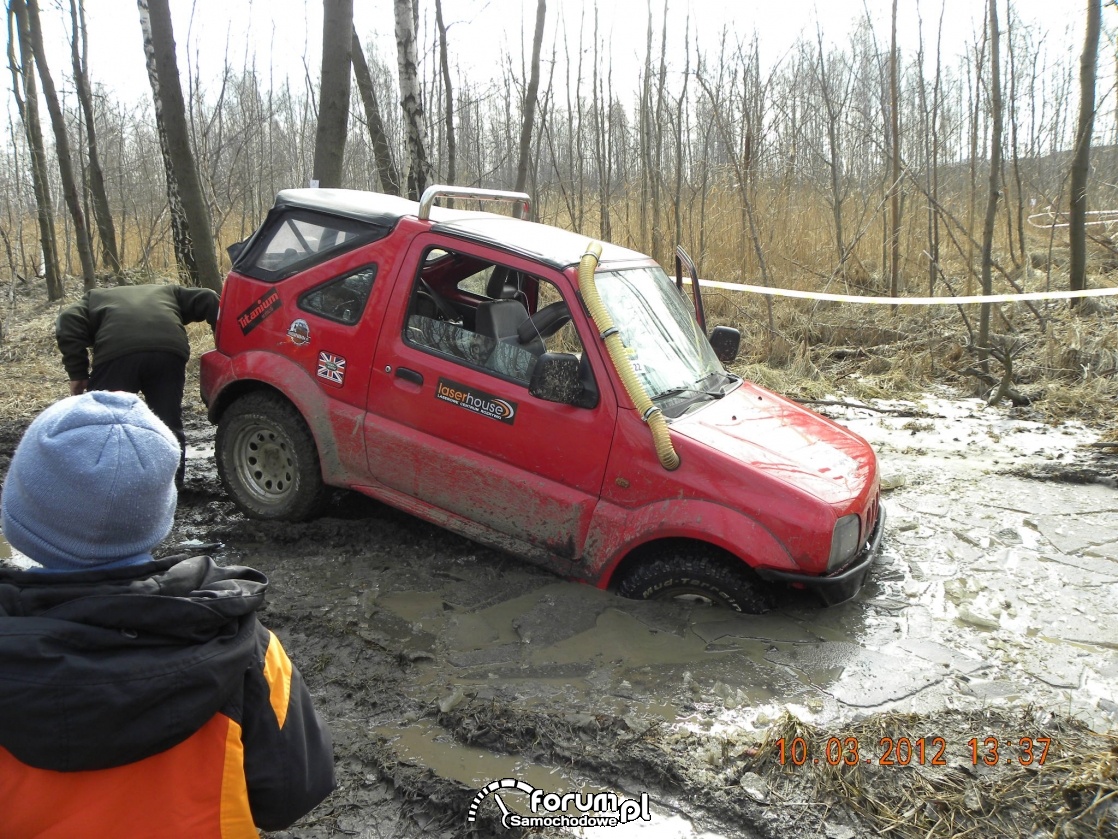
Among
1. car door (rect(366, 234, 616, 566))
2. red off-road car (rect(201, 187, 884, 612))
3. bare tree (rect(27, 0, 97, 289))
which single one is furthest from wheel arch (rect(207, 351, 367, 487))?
bare tree (rect(27, 0, 97, 289))

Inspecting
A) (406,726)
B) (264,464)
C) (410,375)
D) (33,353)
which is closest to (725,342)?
(410,375)

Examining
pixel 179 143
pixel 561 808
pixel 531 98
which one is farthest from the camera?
pixel 531 98

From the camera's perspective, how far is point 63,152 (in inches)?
494

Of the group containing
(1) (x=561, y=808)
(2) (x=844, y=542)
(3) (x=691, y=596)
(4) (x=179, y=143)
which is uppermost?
(4) (x=179, y=143)

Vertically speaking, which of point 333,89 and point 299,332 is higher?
point 333,89

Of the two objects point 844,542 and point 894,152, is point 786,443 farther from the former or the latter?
point 894,152

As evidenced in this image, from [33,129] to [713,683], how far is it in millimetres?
14939

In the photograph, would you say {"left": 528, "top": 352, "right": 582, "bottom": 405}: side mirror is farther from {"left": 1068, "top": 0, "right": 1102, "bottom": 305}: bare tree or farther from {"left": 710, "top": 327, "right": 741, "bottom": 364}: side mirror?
{"left": 1068, "top": 0, "right": 1102, "bottom": 305}: bare tree

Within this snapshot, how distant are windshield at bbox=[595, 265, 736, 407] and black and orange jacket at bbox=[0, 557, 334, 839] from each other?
2.83 meters

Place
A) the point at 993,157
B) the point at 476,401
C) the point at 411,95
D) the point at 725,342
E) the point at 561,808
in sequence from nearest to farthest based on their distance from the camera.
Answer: the point at 561,808
the point at 476,401
the point at 725,342
the point at 993,157
the point at 411,95

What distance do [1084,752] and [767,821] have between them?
1213 mm

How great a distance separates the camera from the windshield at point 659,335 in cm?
419

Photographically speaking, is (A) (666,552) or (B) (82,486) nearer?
(B) (82,486)

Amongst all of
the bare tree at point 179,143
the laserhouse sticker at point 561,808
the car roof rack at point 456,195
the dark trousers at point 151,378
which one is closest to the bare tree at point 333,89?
the bare tree at point 179,143
